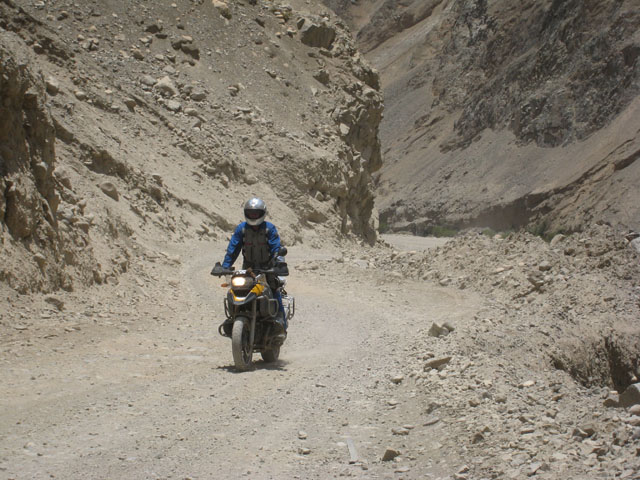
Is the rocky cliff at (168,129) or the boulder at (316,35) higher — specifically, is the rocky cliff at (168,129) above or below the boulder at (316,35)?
below

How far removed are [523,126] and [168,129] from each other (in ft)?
157

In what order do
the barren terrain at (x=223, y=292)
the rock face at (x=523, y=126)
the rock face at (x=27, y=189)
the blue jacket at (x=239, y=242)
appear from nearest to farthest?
the barren terrain at (x=223, y=292)
the blue jacket at (x=239, y=242)
the rock face at (x=27, y=189)
the rock face at (x=523, y=126)

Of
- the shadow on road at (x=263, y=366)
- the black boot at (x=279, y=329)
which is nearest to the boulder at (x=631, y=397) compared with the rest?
the shadow on road at (x=263, y=366)

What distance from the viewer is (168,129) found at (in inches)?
1007

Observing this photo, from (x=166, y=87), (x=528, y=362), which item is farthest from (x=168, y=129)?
(x=528, y=362)

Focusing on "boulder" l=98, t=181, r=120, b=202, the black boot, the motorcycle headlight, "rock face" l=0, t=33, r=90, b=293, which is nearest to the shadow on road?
the black boot

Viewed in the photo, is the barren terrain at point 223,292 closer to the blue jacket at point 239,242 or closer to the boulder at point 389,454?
the boulder at point 389,454

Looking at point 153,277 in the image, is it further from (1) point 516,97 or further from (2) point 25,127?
(1) point 516,97

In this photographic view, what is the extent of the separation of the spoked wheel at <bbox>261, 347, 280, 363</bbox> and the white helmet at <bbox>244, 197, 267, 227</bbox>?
1492mm

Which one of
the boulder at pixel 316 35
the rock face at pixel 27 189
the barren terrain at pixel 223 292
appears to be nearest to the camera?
the barren terrain at pixel 223 292

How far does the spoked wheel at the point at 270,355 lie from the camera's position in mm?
8492

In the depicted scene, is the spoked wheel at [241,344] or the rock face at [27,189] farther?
the rock face at [27,189]

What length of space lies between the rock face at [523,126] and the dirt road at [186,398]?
131ft

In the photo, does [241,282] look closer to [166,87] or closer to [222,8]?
[166,87]
